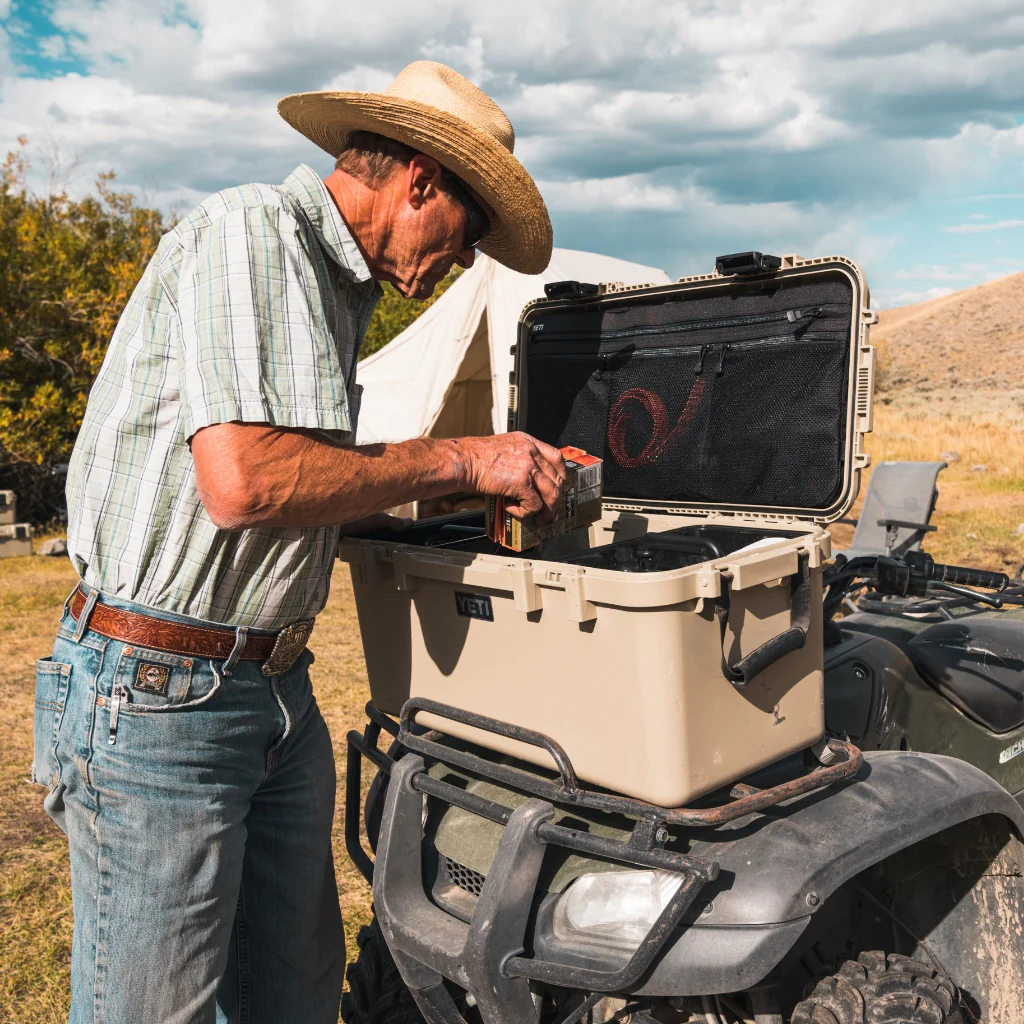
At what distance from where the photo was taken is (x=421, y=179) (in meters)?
1.98

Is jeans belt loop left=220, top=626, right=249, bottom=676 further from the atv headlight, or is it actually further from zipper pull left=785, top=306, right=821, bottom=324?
zipper pull left=785, top=306, right=821, bottom=324

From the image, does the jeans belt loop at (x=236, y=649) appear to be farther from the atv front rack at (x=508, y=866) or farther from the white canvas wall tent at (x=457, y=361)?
the white canvas wall tent at (x=457, y=361)

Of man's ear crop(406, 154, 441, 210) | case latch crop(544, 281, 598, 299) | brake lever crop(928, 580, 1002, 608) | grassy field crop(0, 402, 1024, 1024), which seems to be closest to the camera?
man's ear crop(406, 154, 441, 210)

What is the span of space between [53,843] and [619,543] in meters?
3.14

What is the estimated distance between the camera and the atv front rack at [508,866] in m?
1.64

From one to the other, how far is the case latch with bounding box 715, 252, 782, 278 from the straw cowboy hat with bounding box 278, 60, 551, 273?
49 centimetres

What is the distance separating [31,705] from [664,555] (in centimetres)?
476

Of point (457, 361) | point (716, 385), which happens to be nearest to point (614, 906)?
point (716, 385)

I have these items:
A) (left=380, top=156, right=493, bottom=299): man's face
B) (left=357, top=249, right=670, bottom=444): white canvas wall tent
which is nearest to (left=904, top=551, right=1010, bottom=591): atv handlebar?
(left=380, top=156, right=493, bottom=299): man's face

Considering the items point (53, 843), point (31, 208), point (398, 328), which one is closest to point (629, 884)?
point (53, 843)

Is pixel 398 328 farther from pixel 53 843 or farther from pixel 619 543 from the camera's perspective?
pixel 619 543

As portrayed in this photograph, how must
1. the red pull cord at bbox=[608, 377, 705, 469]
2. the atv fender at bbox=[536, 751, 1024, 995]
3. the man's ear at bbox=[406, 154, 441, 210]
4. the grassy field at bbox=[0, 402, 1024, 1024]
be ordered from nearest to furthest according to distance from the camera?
the atv fender at bbox=[536, 751, 1024, 995] < the man's ear at bbox=[406, 154, 441, 210] < the red pull cord at bbox=[608, 377, 705, 469] < the grassy field at bbox=[0, 402, 1024, 1024]

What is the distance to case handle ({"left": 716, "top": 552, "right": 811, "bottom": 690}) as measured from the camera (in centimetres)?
171

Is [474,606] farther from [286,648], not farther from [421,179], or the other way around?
[421,179]
